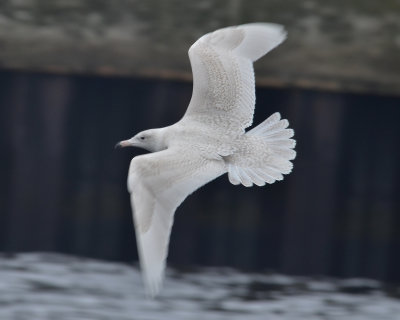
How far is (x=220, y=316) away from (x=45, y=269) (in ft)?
5.36

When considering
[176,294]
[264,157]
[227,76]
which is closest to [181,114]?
[176,294]

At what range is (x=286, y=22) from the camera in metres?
11.1

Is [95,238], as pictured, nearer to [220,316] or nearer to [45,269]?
[45,269]

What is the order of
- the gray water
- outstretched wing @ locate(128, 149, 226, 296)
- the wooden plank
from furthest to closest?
the wooden plank, the gray water, outstretched wing @ locate(128, 149, 226, 296)

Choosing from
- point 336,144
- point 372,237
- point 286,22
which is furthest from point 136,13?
point 372,237

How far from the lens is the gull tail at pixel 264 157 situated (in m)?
8.92

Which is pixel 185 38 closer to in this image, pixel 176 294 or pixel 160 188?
pixel 176 294

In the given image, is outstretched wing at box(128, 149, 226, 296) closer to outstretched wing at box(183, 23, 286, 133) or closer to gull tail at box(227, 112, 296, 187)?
gull tail at box(227, 112, 296, 187)

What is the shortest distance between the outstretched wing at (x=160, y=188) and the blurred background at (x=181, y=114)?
103 inches

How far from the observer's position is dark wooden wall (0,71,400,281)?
36.7 ft

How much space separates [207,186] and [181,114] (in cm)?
62

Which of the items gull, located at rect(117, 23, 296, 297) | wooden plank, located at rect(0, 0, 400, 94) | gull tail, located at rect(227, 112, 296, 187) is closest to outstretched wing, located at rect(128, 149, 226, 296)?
gull, located at rect(117, 23, 296, 297)

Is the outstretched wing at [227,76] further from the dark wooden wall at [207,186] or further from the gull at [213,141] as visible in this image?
the dark wooden wall at [207,186]

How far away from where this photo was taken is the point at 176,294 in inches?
428
